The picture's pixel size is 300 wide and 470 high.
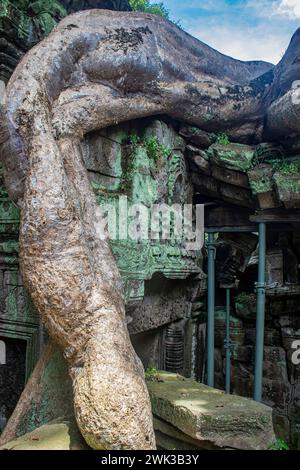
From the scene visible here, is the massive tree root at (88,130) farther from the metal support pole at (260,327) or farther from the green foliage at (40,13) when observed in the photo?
the metal support pole at (260,327)

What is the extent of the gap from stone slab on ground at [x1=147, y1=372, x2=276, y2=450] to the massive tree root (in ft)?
1.47

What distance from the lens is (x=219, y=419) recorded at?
238 centimetres

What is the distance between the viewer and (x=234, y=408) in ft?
8.31

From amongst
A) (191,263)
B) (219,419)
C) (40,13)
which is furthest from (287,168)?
(40,13)

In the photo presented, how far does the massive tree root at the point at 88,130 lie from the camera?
7.01 feet

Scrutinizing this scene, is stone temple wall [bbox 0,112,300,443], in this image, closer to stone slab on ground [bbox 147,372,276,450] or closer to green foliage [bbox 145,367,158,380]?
green foliage [bbox 145,367,158,380]

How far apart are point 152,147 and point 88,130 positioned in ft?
2.74

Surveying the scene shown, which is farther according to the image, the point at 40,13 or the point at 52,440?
the point at 40,13

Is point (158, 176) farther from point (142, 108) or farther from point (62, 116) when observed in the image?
point (62, 116)

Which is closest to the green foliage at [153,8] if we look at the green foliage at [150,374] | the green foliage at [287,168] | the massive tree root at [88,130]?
the massive tree root at [88,130]

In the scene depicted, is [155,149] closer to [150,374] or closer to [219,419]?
[150,374]

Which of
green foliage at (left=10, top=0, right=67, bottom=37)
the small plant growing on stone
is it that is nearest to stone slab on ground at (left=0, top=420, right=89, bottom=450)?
the small plant growing on stone

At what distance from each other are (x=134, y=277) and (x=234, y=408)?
55.2 inches

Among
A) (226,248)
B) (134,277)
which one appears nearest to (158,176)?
(134,277)
